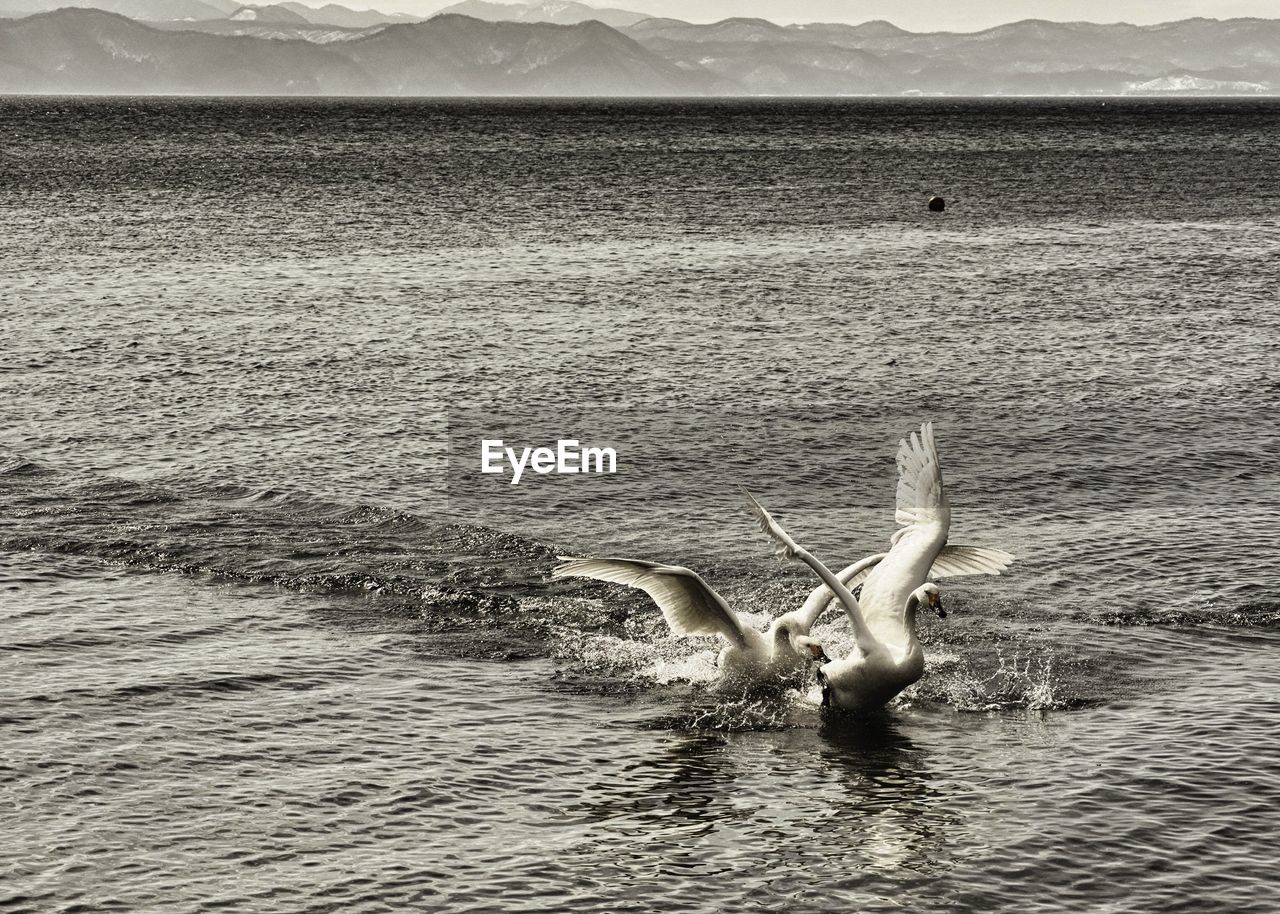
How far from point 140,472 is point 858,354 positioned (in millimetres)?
18593

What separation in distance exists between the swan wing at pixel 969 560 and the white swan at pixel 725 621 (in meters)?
1.83

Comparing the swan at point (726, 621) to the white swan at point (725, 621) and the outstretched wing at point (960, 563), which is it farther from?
the outstretched wing at point (960, 563)

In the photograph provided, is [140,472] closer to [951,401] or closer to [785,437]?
[785,437]

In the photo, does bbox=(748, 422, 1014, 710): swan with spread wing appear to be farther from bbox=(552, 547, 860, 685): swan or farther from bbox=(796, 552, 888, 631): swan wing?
bbox=(552, 547, 860, 685): swan

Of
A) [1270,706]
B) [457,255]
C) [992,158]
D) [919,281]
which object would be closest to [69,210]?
[457,255]

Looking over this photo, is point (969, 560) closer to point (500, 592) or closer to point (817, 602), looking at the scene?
point (817, 602)

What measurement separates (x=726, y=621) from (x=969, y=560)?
3.23m

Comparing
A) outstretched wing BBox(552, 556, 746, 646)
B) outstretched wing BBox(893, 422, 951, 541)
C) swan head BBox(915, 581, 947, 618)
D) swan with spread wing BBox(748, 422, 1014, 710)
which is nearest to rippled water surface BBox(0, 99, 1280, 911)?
swan with spread wing BBox(748, 422, 1014, 710)

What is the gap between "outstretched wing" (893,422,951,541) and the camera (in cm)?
1805

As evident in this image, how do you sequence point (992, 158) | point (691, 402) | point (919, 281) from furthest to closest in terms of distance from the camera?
point (992, 158) < point (919, 281) < point (691, 402)

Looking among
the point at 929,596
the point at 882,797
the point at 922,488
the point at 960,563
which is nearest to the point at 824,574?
the point at 929,596

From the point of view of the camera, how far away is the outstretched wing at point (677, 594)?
1688cm

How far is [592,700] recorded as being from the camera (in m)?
17.2

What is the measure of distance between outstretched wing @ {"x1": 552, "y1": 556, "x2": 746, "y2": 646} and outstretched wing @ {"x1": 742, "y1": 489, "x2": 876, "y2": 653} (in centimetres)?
107
